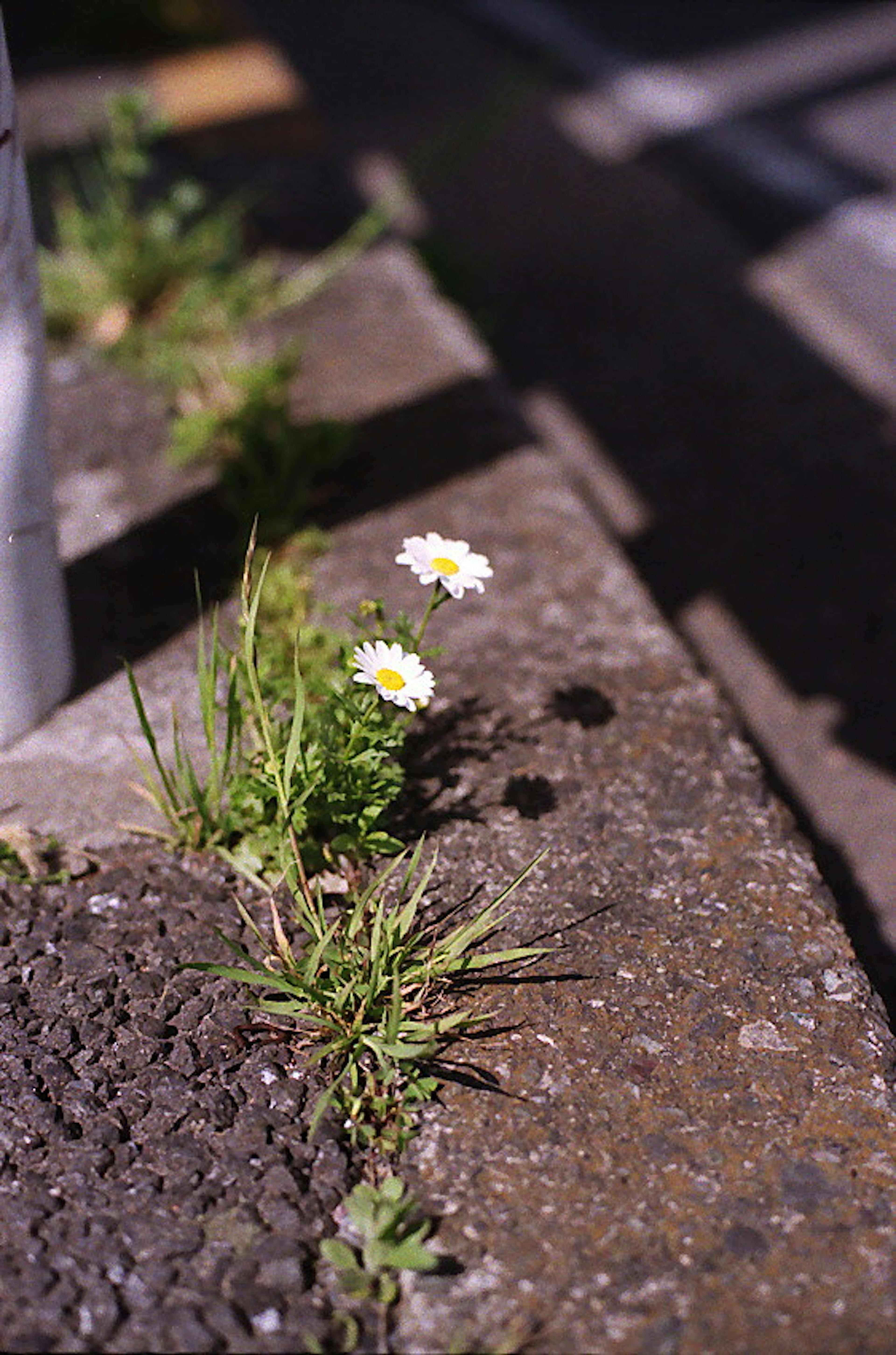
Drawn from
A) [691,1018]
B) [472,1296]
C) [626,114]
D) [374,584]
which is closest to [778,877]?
[691,1018]

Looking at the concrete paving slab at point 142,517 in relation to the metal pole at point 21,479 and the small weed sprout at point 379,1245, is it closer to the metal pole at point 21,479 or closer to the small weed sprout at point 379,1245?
the metal pole at point 21,479

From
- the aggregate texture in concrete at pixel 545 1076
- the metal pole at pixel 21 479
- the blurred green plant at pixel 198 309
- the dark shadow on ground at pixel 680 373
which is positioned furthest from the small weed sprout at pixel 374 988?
the dark shadow on ground at pixel 680 373

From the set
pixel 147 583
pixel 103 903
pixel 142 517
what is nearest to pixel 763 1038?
pixel 103 903

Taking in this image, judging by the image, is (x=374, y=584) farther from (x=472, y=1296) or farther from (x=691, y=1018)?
(x=472, y=1296)

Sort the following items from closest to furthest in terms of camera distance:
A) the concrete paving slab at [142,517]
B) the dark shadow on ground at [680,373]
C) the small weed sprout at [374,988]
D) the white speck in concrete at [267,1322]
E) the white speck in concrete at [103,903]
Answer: the white speck in concrete at [267,1322] < the small weed sprout at [374,988] < the white speck in concrete at [103,903] < the concrete paving slab at [142,517] < the dark shadow on ground at [680,373]

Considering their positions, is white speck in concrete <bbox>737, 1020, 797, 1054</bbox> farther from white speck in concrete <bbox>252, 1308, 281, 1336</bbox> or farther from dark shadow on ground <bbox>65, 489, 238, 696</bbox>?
dark shadow on ground <bbox>65, 489, 238, 696</bbox>

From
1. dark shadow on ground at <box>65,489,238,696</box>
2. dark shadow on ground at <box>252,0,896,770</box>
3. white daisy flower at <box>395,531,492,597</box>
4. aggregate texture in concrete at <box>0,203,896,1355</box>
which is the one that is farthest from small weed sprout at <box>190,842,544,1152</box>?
dark shadow on ground at <box>252,0,896,770</box>
